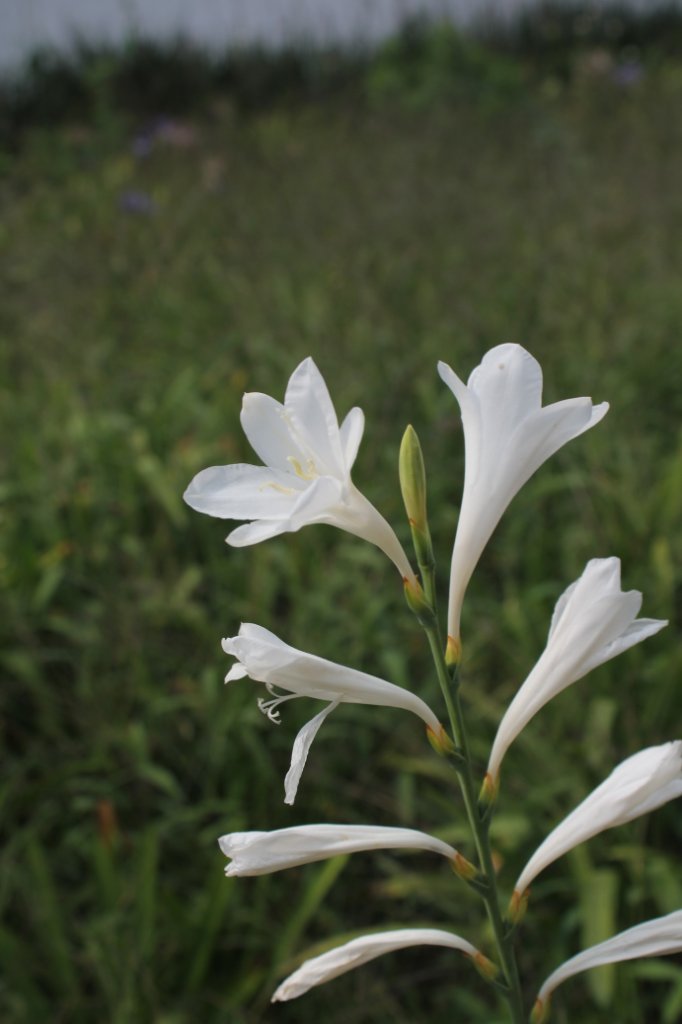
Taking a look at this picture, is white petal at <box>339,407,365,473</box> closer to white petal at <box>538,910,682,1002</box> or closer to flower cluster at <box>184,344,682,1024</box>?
flower cluster at <box>184,344,682,1024</box>

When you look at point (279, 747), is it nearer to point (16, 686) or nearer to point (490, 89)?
point (16, 686)

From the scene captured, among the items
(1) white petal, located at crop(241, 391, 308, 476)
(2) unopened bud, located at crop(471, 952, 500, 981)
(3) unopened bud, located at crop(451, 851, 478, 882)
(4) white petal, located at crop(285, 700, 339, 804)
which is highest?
(1) white petal, located at crop(241, 391, 308, 476)

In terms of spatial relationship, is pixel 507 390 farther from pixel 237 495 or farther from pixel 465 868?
pixel 465 868

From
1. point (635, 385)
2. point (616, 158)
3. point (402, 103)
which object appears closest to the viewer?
point (635, 385)

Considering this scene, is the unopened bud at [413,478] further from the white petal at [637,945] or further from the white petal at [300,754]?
the white petal at [637,945]

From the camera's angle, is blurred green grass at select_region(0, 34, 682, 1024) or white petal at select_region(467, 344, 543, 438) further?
blurred green grass at select_region(0, 34, 682, 1024)

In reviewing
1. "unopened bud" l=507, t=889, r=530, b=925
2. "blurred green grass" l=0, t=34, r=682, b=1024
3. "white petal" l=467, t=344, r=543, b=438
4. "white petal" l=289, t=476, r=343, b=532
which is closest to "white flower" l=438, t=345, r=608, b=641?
"white petal" l=467, t=344, r=543, b=438

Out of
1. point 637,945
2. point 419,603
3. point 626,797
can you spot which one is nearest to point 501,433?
point 419,603

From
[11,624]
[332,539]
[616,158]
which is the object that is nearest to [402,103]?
[616,158]
